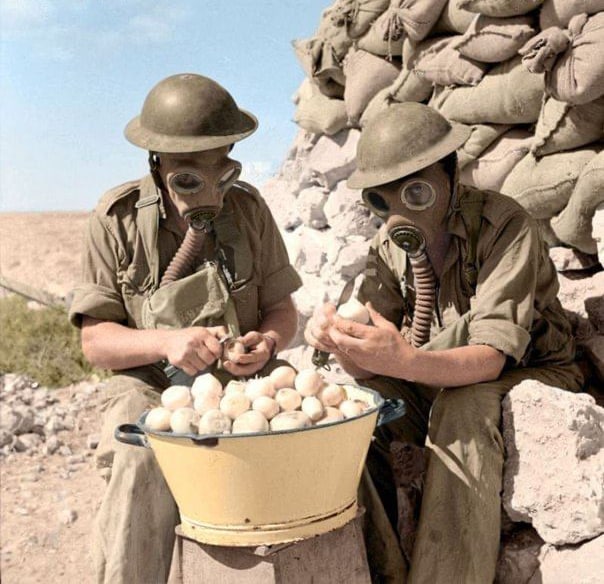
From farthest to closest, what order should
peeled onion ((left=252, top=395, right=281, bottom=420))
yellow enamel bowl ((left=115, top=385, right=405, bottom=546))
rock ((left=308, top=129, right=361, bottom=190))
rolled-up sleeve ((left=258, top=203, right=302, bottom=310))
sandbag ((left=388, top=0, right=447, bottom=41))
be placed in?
rock ((left=308, top=129, right=361, bottom=190)) < sandbag ((left=388, top=0, right=447, bottom=41)) < rolled-up sleeve ((left=258, top=203, right=302, bottom=310)) < peeled onion ((left=252, top=395, right=281, bottom=420)) < yellow enamel bowl ((left=115, top=385, right=405, bottom=546))

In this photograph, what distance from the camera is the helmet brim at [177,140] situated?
305 cm

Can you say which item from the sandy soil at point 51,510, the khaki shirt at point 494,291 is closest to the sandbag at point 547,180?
the khaki shirt at point 494,291

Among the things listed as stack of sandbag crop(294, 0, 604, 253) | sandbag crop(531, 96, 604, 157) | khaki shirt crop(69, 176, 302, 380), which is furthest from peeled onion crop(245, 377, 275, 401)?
sandbag crop(531, 96, 604, 157)

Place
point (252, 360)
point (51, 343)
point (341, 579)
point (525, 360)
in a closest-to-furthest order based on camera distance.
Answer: point (341, 579)
point (252, 360)
point (525, 360)
point (51, 343)

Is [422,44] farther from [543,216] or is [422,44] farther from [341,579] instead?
[341,579]

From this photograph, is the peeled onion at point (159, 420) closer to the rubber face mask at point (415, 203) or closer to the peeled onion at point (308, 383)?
the peeled onion at point (308, 383)

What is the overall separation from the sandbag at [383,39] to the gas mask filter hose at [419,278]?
10.2 ft

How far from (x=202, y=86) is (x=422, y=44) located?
2795mm

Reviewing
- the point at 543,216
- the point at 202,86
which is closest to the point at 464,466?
the point at 202,86

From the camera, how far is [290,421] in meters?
2.51

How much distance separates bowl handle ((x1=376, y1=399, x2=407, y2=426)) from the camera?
2729 millimetres

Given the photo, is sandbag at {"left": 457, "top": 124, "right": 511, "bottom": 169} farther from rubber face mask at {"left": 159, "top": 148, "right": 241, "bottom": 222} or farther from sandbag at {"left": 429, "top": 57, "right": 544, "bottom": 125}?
rubber face mask at {"left": 159, "top": 148, "right": 241, "bottom": 222}

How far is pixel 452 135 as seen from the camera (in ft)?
10.00

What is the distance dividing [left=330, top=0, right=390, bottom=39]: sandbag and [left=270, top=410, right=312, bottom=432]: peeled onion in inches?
166
